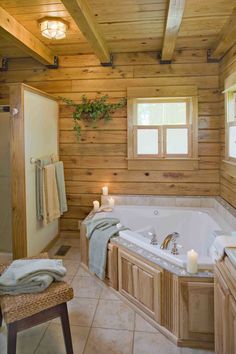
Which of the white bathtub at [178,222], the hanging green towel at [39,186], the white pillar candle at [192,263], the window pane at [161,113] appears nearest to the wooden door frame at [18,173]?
the hanging green towel at [39,186]

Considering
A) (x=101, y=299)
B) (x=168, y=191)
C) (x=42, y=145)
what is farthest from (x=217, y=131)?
(x=101, y=299)

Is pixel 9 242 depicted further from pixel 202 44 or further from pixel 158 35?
pixel 202 44

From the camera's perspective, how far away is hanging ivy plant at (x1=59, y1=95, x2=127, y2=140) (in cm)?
360

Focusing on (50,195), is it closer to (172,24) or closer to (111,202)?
(111,202)

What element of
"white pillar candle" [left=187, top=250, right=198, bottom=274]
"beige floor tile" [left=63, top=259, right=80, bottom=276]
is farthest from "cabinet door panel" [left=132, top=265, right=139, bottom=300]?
"beige floor tile" [left=63, top=259, right=80, bottom=276]

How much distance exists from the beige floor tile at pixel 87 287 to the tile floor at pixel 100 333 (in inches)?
0.6

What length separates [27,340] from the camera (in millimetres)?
1921

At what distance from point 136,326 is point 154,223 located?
4.73 ft

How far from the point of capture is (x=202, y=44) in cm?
330

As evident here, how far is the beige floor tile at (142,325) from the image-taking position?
2.02 m

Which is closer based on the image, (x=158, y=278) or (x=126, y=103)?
(x=158, y=278)

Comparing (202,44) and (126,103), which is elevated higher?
(202,44)

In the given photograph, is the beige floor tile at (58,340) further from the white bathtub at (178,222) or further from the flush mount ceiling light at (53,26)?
the flush mount ceiling light at (53,26)

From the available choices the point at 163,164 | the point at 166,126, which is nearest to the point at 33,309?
the point at 163,164
